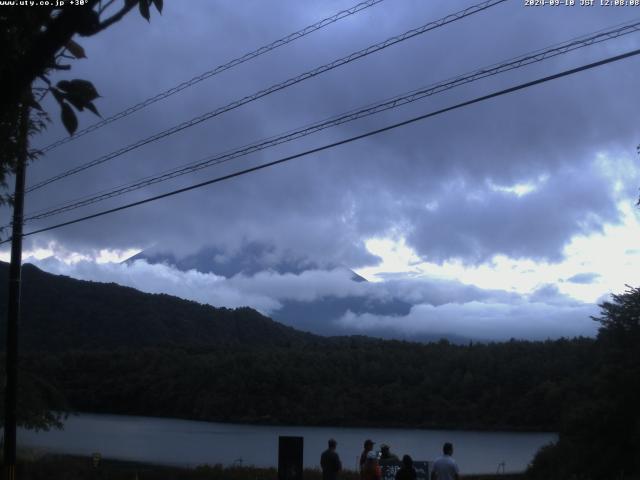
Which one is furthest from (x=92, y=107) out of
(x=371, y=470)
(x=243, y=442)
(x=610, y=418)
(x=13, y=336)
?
(x=243, y=442)

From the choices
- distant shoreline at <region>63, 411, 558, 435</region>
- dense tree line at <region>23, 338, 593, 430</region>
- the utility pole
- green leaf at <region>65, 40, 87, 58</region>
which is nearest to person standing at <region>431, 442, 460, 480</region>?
green leaf at <region>65, 40, 87, 58</region>

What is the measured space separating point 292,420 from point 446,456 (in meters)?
55.4

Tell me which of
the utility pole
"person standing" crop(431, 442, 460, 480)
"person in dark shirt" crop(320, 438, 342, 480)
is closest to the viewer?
"person standing" crop(431, 442, 460, 480)

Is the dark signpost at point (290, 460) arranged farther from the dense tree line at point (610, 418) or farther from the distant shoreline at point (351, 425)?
the distant shoreline at point (351, 425)

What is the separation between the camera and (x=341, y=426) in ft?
205

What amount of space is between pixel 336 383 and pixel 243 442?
17534 millimetres

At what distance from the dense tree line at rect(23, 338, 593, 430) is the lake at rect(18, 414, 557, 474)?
2416 millimetres

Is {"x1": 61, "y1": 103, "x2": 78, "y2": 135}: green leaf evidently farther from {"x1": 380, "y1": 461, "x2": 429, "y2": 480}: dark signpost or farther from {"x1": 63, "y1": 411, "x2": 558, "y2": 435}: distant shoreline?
{"x1": 63, "y1": 411, "x2": 558, "y2": 435}: distant shoreline

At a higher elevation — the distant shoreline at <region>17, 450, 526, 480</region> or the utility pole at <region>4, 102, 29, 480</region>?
the utility pole at <region>4, 102, 29, 480</region>

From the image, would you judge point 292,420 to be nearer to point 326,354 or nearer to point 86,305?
point 326,354

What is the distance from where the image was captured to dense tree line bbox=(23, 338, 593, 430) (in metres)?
57.1

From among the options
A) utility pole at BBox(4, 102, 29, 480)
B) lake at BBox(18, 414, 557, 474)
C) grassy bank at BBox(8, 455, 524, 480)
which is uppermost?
utility pole at BBox(4, 102, 29, 480)

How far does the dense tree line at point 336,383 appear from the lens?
5706 cm

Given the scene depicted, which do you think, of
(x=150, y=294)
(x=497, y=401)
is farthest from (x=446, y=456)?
(x=150, y=294)
